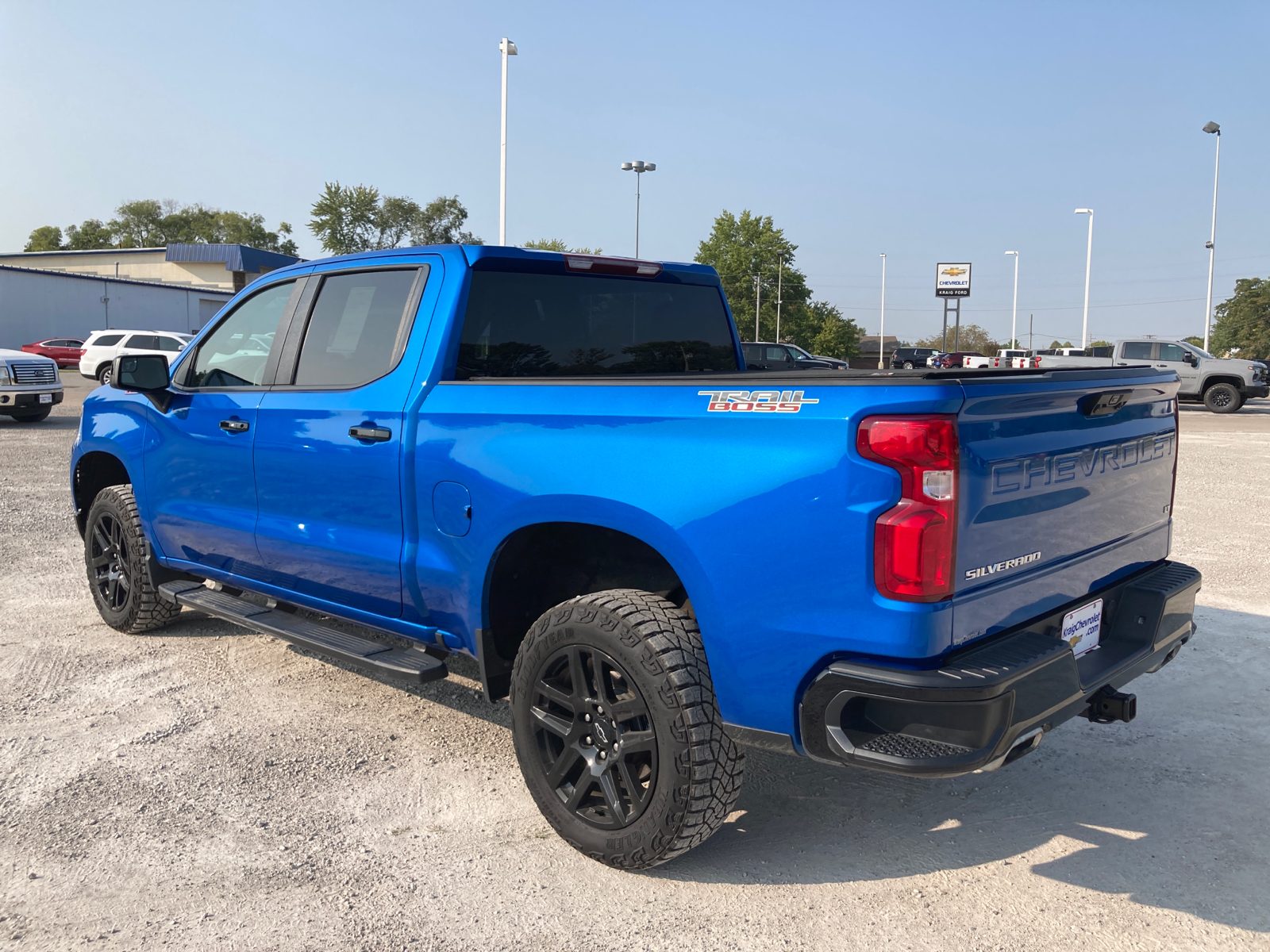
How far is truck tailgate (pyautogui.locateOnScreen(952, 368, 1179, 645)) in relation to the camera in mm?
2545

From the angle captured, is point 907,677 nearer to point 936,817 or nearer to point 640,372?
point 936,817

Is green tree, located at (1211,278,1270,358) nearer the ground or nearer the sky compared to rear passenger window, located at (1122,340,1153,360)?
nearer the sky

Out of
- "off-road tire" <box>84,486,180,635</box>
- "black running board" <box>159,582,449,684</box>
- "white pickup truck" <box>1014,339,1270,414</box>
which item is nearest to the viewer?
"black running board" <box>159,582,449,684</box>

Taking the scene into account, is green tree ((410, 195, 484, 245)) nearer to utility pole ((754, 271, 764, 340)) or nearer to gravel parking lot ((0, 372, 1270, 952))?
utility pole ((754, 271, 764, 340))

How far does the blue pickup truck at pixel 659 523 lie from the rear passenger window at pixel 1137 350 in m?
24.8

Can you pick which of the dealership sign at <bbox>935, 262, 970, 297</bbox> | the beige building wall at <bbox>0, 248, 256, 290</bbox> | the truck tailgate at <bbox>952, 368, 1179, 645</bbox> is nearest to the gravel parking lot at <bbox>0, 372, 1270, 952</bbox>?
the truck tailgate at <bbox>952, 368, 1179, 645</bbox>

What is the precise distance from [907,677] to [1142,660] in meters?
1.27

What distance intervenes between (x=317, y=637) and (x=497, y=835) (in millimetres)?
1207

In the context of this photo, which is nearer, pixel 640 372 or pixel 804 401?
pixel 804 401

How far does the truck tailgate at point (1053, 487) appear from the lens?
8.35 ft

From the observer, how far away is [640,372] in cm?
432

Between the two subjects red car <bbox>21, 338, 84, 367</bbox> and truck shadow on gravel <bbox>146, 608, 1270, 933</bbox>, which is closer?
truck shadow on gravel <bbox>146, 608, 1270, 933</bbox>

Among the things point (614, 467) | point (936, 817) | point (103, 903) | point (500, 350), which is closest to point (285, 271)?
point (500, 350)

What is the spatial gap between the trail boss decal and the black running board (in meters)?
1.57
